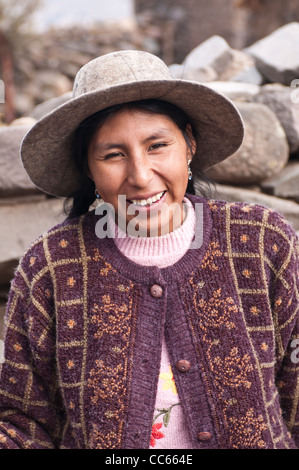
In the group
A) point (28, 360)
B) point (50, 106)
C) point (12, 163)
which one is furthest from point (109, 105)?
point (50, 106)

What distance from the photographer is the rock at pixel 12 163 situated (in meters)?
2.42

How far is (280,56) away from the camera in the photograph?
3303mm

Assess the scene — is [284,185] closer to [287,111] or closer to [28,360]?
[287,111]

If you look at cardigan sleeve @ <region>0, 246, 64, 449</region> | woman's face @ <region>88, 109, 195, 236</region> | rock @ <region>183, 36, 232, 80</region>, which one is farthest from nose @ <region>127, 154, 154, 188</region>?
rock @ <region>183, 36, 232, 80</region>

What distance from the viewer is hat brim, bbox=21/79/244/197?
1467 mm

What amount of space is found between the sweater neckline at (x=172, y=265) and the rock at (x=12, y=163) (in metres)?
0.91

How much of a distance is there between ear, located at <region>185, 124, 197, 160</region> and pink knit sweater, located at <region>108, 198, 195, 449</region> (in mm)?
159

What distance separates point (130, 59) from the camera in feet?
4.99

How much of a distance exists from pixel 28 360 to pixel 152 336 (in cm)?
44

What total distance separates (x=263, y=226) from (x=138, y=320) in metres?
0.48

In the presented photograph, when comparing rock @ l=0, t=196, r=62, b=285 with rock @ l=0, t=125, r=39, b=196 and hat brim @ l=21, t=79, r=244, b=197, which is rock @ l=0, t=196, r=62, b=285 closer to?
rock @ l=0, t=125, r=39, b=196

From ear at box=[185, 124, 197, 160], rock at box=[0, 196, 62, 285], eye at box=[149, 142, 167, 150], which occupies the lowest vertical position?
rock at box=[0, 196, 62, 285]

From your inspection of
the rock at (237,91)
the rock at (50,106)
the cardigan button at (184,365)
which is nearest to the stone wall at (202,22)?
the rock at (237,91)

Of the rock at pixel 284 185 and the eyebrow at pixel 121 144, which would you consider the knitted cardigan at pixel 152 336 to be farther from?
the rock at pixel 284 185
